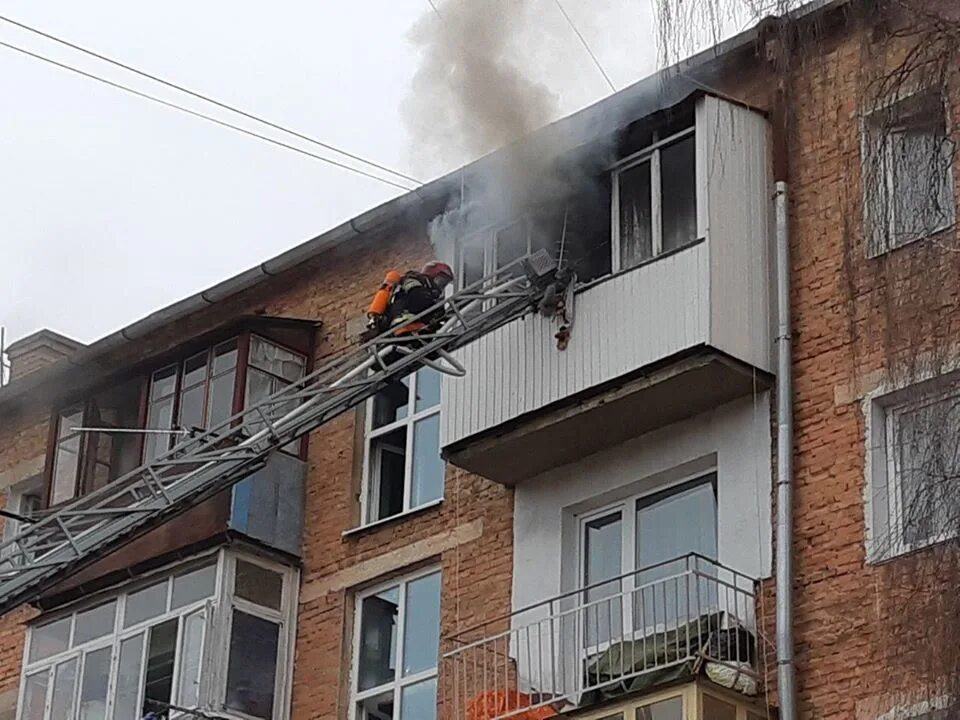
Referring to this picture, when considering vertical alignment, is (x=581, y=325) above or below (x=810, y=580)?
above

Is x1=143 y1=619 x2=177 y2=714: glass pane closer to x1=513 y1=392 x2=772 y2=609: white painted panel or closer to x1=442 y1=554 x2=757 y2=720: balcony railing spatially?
x1=442 y1=554 x2=757 y2=720: balcony railing

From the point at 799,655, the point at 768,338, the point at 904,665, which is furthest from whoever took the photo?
the point at 768,338

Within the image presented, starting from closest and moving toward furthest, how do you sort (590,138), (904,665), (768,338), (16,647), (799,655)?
(904,665)
(799,655)
(768,338)
(590,138)
(16,647)

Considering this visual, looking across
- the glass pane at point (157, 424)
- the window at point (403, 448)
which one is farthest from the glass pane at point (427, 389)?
the glass pane at point (157, 424)

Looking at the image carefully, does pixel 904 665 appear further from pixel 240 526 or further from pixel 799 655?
pixel 240 526

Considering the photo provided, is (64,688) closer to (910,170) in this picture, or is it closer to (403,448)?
(403,448)

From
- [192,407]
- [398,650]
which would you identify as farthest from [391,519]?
[192,407]

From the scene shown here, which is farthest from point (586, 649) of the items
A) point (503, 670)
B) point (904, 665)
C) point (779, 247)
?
point (904, 665)

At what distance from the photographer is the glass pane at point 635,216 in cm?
1769

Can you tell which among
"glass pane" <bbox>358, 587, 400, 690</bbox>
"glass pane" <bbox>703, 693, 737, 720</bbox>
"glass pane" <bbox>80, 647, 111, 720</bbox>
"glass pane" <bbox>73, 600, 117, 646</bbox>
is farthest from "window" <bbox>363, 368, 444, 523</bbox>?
"glass pane" <bbox>703, 693, 737, 720</bbox>

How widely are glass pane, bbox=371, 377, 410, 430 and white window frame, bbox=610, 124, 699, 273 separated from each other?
3394 millimetres

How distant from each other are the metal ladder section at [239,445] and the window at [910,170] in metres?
6.73

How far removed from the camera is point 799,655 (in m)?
15.7

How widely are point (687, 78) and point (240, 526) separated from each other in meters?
5.82
